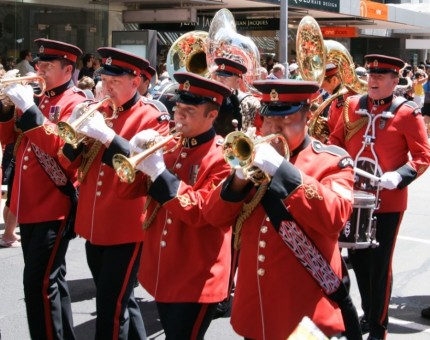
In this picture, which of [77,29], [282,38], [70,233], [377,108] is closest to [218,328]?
[70,233]

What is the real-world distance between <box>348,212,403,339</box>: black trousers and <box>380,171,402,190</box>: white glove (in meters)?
0.29

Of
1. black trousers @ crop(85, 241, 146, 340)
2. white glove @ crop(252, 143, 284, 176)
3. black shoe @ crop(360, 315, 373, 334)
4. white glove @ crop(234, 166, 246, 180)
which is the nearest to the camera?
white glove @ crop(252, 143, 284, 176)

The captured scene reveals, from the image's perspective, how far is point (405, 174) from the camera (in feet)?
16.3

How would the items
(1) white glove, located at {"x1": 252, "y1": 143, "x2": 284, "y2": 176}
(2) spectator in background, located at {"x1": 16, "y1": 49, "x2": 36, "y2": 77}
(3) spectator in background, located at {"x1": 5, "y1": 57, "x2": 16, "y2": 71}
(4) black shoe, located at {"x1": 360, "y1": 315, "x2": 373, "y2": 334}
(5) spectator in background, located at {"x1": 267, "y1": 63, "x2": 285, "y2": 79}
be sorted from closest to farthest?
(1) white glove, located at {"x1": 252, "y1": 143, "x2": 284, "y2": 176} < (4) black shoe, located at {"x1": 360, "y1": 315, "x2": 373, "y2": 334} < (5) spectator in background, located at {"x1": 267, "y1": 63, "x2": 285, "y2": 79} < (2) spectator in background, located at {"x1": 16, "y1": 49, "x2": 36, "y2": 77} < (3) spectator in background, located at {"x1": 5, "y1": 57, "x2": 16, "y2": 71}

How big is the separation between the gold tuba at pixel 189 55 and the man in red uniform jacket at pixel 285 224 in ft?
10.6

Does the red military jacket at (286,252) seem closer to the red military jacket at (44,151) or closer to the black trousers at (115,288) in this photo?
the black trousers at (115,288)

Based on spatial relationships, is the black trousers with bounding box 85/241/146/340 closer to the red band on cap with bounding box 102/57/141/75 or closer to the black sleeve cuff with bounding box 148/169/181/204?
the black sleeve cuff with bounding box 148/169/181/204

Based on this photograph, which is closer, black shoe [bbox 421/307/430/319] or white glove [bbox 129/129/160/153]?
white glove [bbox 129/129/160/153]

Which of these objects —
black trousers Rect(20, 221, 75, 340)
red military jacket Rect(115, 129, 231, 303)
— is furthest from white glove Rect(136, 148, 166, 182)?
black trousers Rect(20, 221, 75, 340)

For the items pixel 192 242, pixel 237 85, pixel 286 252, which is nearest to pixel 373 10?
pixel 237 85

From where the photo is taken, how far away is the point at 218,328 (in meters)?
5.65

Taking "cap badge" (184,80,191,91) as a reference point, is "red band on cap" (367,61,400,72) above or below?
A: above

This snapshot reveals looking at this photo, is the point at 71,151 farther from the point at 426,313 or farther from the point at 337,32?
the point at 337,32

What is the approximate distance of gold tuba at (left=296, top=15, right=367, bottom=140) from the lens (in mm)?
5180
